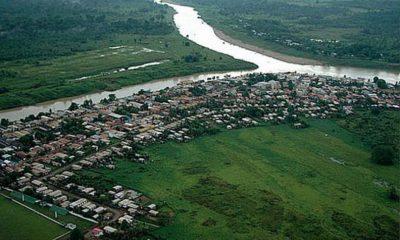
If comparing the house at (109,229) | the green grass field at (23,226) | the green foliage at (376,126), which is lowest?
the green grass field at (23,226)

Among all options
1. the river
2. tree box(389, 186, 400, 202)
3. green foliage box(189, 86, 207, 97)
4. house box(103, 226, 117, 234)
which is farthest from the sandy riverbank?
house box(103, 226, 117, 234)

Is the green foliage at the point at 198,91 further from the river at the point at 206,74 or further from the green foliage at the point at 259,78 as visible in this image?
the green foliage at the point at 259,78

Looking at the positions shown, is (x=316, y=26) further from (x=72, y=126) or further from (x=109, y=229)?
(x=109, y=229)

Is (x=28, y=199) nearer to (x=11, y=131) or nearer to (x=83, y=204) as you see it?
(x=83, y=204)

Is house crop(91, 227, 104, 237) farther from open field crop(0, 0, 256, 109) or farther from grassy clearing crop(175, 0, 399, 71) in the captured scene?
grassy clearing crop(175, 0, 399, 71)

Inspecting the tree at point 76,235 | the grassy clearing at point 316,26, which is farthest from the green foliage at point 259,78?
the tree at point 76,235

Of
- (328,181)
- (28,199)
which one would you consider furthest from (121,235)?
(328,181)
